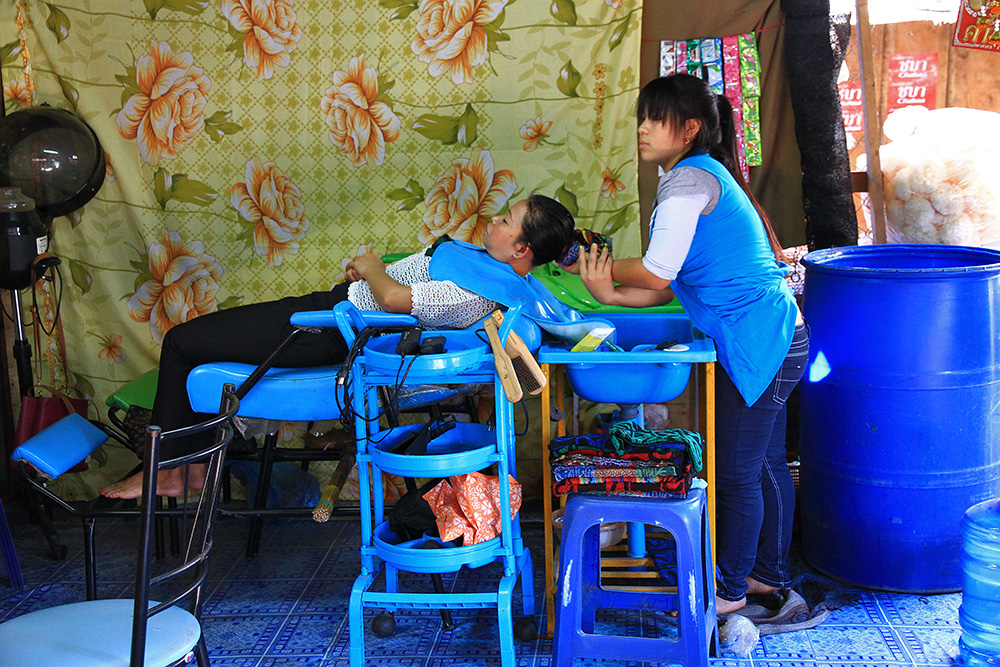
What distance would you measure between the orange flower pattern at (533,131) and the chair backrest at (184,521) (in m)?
1.90

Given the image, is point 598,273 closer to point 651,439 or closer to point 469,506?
point 651,439

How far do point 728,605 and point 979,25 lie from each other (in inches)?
91.7

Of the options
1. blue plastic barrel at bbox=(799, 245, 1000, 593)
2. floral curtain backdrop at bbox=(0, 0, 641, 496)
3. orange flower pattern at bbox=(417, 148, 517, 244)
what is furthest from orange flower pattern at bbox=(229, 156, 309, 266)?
blue plastic barrel at bbox=(799, 245, 1000, 593)

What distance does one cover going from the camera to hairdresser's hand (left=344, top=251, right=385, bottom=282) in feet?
9.45

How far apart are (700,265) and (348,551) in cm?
178

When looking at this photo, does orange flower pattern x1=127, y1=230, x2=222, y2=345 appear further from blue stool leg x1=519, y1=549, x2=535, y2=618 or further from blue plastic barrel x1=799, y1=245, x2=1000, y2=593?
blue plastic barrel x1=799, y1=245, x2=1000, y2=593

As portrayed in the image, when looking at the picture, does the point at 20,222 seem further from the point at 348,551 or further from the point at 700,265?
the point at 700,265

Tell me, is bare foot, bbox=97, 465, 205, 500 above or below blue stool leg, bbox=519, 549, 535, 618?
above

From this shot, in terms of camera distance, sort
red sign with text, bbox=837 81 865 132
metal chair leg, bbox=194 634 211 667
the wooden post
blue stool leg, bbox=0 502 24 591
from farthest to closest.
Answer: red sign with text, bbox=837 81 865 132, the wooden post, blue stool leg, bbox=0 502 24 591, metal chair leg, bbox=194 634 211 667

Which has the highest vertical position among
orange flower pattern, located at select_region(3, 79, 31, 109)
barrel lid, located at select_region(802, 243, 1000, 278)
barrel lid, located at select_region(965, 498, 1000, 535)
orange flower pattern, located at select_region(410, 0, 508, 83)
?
orange flower pattern, located at select_region(410, 0, 508, 83)

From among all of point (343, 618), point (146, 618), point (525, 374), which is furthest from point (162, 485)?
point (146, 618)

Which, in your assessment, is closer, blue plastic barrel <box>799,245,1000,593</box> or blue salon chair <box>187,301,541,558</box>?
blue salon chair <box>187,301,541,558</box>

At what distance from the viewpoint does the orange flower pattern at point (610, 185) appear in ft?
11.3

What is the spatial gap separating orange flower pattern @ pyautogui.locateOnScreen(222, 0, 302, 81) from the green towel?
2.11m
